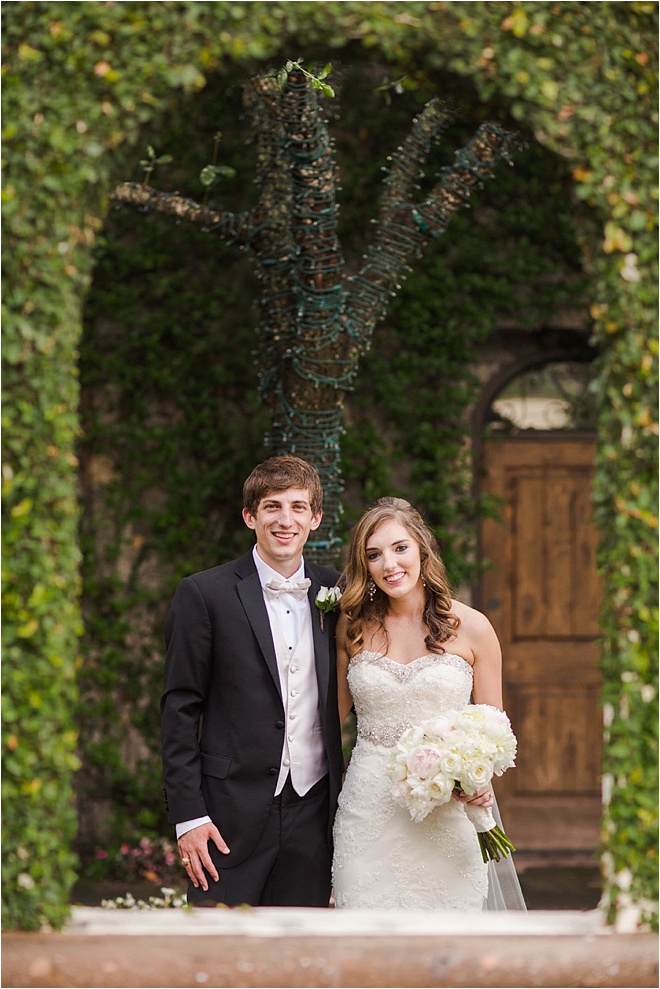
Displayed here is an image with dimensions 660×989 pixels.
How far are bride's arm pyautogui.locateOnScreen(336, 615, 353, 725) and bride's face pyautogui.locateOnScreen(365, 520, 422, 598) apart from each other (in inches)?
9.4

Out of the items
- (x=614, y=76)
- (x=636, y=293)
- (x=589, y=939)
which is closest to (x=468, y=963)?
(x=589, y=939)

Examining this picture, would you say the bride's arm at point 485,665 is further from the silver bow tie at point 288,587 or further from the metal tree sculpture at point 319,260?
the metal tree sculpture at point 319,260

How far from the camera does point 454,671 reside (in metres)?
3.37

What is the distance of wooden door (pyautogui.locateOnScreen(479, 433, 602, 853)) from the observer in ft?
21.0

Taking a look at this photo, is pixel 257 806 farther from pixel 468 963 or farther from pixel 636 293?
pixel 636 293

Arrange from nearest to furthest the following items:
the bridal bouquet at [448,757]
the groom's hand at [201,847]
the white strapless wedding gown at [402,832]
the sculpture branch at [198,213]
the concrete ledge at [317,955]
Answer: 1. the concrete ledge at [317,955]
2. the bridal bouquet at [448,757]
3. the groom's hand at [201,847]
4. the white strapless wedding gown at [402,832]
5. the sculpture branch at [198,213]

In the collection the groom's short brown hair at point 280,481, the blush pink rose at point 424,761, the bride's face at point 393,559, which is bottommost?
the blush pink rose at point 424,761

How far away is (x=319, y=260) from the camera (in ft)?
15.1

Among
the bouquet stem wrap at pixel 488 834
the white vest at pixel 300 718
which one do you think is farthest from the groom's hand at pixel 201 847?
the bouquet stem wrap at pixel 488 834

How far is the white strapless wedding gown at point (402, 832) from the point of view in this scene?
3326 mm

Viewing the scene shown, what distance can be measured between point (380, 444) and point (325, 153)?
88.7 inches

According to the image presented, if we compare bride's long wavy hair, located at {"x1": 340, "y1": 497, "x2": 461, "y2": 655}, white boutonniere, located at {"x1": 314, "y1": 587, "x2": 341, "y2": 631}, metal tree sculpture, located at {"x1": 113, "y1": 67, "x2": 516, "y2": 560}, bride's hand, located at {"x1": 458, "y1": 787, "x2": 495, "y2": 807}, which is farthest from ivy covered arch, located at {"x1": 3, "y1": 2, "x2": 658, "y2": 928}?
metal tree sculpture, located at {"x1": 113, "y1": 67, "x2": 516, "y2": 560}

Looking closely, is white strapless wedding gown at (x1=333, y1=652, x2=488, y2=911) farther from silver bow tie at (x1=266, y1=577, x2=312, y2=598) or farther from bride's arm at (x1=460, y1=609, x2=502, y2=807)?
silver bow tie at (x1=266, y1=577, x2=312, y2=598)

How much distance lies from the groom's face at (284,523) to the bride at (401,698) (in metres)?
0.24
